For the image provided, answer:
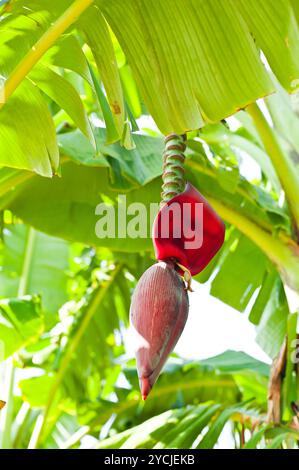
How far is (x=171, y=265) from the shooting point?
0.73 metres

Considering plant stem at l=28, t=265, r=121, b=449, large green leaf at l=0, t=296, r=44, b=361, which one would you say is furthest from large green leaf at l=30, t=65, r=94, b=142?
plant stem at l=28, t=265, r=121, b=449

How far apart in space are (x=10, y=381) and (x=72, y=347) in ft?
0.82

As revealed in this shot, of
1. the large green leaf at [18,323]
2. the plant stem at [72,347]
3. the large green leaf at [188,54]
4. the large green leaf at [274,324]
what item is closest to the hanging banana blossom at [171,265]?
the large green leaf at [188,54]

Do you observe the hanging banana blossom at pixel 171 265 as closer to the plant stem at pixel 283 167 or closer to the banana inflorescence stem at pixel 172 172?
the banana inflorescence stem at pixel 172 172

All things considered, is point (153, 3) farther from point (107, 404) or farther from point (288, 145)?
point (107, 404)

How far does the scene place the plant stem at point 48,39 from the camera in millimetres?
936

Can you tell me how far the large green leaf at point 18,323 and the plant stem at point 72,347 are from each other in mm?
197

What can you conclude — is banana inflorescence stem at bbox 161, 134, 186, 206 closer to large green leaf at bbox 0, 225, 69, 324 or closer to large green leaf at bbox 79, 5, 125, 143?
large green leaf at bbox 79, 5, 125, 143

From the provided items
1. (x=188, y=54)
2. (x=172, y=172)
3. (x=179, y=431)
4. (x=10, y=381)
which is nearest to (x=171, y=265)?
(x=172, y=172)

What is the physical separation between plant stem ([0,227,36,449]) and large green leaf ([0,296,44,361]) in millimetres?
282

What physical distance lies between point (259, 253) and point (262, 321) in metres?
0.18

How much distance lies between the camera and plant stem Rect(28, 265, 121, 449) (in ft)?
7.47

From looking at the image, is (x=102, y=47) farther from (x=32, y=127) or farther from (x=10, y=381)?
(x=10, y=381)
